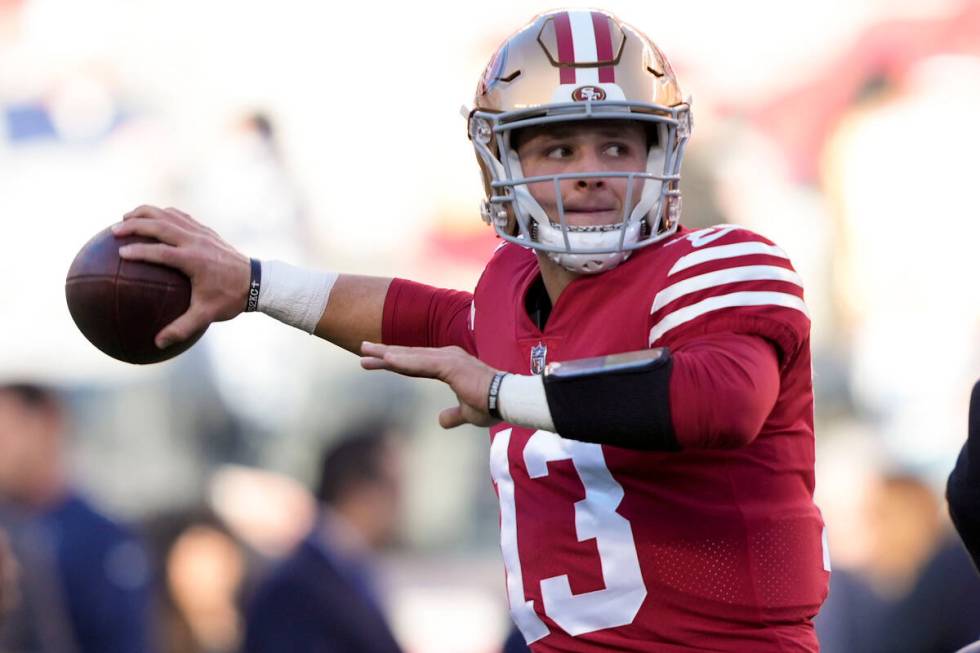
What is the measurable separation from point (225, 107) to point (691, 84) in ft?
8.17

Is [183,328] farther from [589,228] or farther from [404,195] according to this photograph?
[404,195]

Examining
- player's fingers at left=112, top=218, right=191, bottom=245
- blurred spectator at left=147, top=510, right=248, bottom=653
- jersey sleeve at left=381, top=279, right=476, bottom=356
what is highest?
player's fingers at left=112, top=218, right=191, bottom=245

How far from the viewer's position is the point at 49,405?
4.86m

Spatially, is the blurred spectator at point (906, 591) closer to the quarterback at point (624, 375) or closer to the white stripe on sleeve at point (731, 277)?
the quarterback at point (624, 375)

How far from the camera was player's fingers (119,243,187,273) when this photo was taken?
262 centimetres

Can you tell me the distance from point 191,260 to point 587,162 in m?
0.72

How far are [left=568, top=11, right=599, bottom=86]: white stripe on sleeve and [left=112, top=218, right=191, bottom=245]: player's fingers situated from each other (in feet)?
2.46

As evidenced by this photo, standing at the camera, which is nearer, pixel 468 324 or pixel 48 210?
pixel 468 324

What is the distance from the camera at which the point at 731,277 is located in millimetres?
2234

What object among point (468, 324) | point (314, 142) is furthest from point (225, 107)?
point (468, 324)

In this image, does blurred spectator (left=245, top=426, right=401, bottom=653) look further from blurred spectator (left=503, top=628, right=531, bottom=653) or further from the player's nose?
the player's nose

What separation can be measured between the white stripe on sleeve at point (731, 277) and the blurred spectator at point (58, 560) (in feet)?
8.96

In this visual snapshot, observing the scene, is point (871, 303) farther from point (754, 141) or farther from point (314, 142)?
point (314, 142)

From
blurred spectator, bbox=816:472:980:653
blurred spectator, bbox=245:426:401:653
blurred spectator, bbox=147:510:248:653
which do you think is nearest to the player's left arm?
blurred spectator, bbox=245:426:401:653
